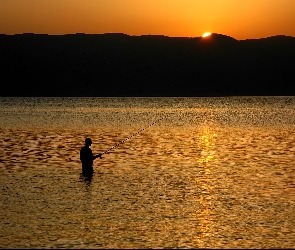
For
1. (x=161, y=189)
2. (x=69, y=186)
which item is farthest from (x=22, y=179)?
(x=161, y=189)

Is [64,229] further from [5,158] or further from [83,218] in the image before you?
[5,158]

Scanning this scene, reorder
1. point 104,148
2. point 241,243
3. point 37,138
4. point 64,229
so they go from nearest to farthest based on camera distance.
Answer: point 241,243
point 64,229
point 104,148
point 37,138

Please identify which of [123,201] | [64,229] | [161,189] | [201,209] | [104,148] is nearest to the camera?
[64,229]

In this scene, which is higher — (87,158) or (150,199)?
(87,158)

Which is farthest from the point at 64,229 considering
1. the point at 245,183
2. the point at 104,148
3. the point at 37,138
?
the point at 37,138

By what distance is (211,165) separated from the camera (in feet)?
105

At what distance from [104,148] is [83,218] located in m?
22.5

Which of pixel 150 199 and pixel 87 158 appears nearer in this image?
pixel 150 199

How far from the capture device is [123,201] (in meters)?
21.4

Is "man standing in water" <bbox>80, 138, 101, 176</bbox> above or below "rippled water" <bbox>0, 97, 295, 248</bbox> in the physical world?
above

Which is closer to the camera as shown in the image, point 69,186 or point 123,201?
point 123,201

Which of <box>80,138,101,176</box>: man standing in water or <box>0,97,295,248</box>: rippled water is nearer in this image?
<box>0,97,295,248</box>: rippled water

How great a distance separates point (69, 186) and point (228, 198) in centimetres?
598

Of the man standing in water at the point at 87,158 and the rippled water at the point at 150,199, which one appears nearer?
the rippled water at the point at 150,199
